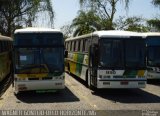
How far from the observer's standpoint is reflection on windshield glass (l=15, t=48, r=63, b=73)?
707 inches

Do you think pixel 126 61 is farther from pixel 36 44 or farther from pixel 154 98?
pixel 36 44

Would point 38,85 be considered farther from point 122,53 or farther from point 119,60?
point 122,53

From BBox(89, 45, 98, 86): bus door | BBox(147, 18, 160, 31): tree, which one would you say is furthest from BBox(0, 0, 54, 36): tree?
BBox(89, 45, 98, 86): bus door

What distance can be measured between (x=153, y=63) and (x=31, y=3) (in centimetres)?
1999

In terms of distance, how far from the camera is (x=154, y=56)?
24.1 meters

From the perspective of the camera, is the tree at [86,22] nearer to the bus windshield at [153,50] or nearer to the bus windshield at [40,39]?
the bus windshield at [153,50]

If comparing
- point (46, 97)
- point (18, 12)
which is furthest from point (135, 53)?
point (18, 12)

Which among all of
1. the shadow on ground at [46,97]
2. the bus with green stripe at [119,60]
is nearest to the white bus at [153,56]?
the bus with green stripe at [119,60]

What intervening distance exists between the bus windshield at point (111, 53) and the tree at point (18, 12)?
20.9 m

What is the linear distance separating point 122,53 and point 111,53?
1.57 ft

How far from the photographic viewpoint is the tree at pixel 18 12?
39500 millimetres

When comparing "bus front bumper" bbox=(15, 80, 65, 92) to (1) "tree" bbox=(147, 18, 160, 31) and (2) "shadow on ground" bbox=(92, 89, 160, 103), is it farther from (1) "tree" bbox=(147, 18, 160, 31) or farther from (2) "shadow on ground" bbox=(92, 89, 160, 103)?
(1) "tree" bbox=(147, 18, 160, 31)

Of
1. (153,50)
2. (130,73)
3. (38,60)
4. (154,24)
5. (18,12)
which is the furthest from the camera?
(154,24)

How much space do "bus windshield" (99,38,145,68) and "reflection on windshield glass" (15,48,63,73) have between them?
1.88m
